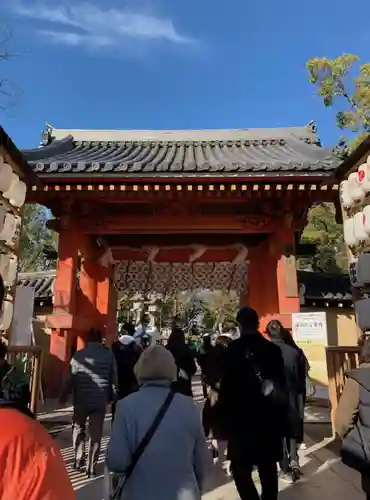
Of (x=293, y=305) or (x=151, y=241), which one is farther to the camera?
(x=151, y=241)

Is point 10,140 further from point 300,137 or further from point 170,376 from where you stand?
point 300,137

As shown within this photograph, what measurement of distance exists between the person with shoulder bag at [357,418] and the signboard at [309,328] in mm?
5075

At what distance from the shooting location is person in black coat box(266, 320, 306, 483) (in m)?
4.44

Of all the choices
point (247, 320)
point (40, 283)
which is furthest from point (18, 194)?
point (40, 283)

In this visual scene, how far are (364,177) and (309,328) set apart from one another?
415 centimetres

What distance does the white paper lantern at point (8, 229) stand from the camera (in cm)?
404

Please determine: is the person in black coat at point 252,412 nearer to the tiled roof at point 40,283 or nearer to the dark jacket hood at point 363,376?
the dark jacket hood at point 363,376

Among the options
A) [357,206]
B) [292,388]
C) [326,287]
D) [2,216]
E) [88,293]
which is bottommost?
[292,388]

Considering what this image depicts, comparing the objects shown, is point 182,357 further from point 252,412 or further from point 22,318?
point 252,412

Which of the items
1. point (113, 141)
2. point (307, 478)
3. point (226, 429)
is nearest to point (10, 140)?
point (226, 429)

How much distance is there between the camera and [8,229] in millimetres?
4141

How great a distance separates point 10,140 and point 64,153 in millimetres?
6161

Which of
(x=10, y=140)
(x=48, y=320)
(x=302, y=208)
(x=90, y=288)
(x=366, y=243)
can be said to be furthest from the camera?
(x=90, y=288)

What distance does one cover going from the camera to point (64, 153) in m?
9.76
